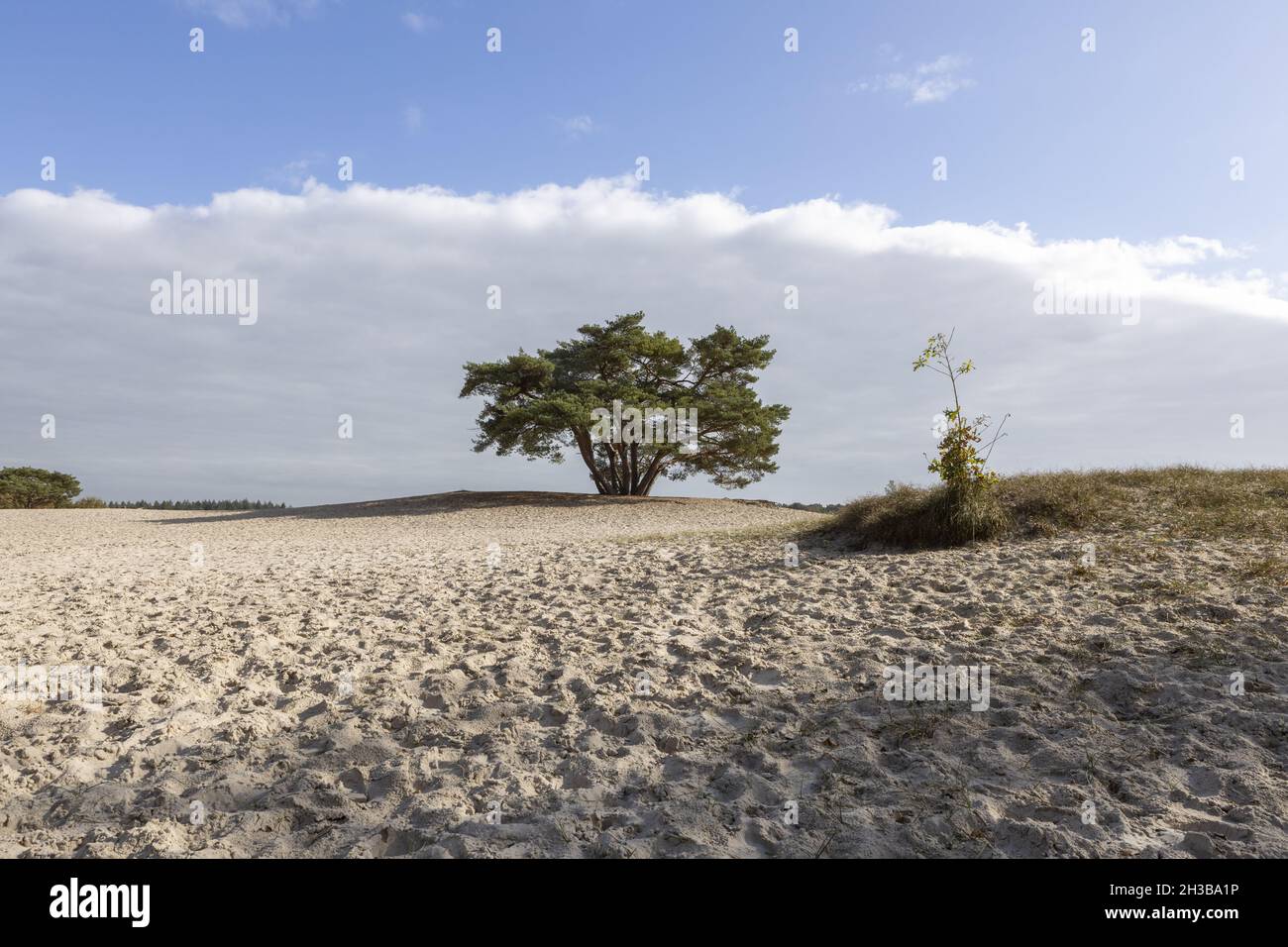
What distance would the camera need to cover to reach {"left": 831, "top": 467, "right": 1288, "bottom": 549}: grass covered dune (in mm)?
9516

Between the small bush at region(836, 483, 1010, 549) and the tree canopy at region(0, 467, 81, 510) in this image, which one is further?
the tree canopy at region(0, 467, 81, 510)

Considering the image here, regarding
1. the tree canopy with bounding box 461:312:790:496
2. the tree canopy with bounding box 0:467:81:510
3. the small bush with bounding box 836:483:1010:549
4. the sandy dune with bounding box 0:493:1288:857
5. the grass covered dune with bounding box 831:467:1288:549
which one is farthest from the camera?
the tree canopy with bounding box 0:467:81:510

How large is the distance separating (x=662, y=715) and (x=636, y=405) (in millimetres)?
19067

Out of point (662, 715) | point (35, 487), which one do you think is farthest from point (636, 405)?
point (35, 487)

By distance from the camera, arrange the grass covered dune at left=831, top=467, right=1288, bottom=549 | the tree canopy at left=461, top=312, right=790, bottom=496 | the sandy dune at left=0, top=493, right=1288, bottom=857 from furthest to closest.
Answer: the tree canopy at left=461, top=312, right=790, bottom=496 → the grass covered dune at left=831, top=467, right=1288, bottom=549 → the sandy dune at left=0, top=493, right=1288, bottom=857

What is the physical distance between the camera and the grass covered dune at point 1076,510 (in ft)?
31.2

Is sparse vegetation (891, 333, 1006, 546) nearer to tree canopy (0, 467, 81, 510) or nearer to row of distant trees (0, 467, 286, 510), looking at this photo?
row of distant trees (0, 467, 286, 510)

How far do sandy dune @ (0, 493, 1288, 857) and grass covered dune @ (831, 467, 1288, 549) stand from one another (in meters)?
0.98

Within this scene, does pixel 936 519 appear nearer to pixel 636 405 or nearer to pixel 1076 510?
pixel 1076 510

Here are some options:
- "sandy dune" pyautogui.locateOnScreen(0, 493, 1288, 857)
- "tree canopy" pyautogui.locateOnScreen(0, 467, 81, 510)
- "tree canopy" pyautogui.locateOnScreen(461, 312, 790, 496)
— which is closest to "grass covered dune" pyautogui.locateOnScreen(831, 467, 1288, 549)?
"sandy dune" pyautogui.locateOnScreen(0, 493, 1288, 857)

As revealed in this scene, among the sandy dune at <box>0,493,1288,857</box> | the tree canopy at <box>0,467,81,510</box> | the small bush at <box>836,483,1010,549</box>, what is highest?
the tree canopy at <box>0,467,81,510</box>

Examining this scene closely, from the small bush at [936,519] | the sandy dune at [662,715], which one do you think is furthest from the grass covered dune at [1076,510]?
the sandy dune at [662,715]

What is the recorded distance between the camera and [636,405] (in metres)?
23.5

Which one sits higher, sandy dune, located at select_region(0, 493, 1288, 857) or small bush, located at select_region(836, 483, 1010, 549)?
small bush, located at select_region(836, 483, 1010, 549)
